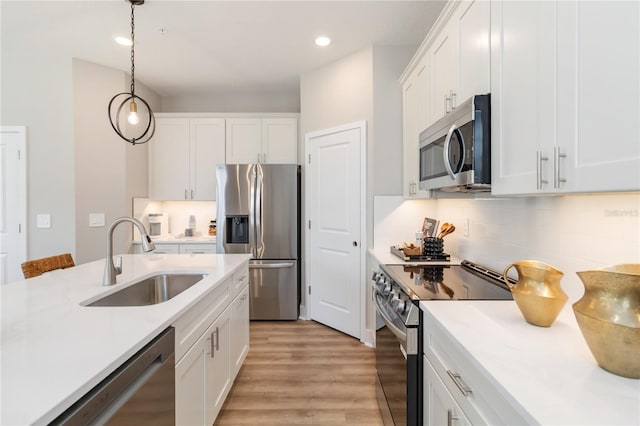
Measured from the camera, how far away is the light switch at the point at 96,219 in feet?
11.4

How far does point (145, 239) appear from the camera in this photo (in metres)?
1.54

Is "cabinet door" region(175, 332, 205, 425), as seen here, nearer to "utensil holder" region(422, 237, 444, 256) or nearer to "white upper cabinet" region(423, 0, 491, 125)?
"utensil holder" region(422, 237, 444, 256)

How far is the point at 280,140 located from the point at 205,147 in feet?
3.23

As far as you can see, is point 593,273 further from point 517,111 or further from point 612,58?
point 517,111

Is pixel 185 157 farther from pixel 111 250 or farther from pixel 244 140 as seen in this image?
pixel 111 250

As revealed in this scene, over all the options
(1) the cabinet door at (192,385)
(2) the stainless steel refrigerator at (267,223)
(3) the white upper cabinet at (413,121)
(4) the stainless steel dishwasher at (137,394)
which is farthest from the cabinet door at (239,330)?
(3) the white upper cabinet at (413,121)

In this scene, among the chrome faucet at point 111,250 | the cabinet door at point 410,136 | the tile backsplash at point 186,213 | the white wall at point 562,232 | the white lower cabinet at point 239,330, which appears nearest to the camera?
the white wall at point 562,232

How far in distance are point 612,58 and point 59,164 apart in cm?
429

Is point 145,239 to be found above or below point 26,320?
above

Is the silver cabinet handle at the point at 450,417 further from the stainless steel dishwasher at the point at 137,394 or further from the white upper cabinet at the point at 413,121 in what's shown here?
the white upper cabinet at the point at 413,121

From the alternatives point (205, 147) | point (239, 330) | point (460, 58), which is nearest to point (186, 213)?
point (205, 147)

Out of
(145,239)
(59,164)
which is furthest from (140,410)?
(59,164)

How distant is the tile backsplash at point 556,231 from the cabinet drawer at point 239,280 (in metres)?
1.67

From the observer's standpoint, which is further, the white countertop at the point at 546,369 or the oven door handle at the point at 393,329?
the oven door handle at the point at 393,329
